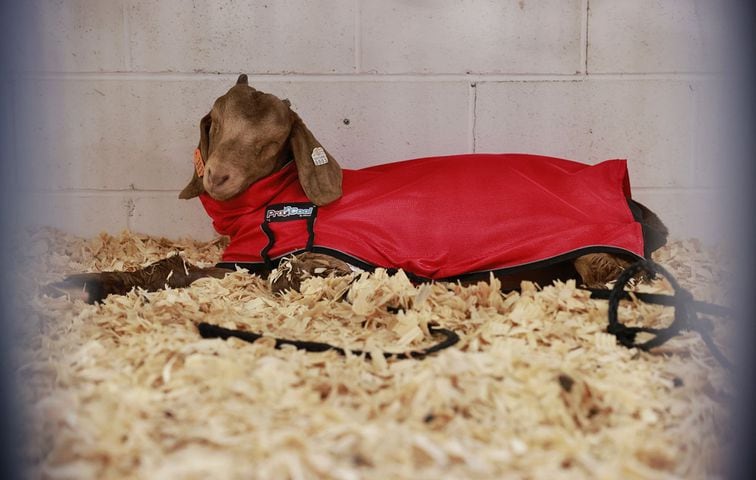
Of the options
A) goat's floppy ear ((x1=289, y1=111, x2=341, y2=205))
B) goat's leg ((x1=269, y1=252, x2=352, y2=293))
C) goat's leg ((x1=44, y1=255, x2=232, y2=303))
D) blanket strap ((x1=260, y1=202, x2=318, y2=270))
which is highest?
goat's floppy ear ((x1=289, y1=111, x2=341, y2=205))

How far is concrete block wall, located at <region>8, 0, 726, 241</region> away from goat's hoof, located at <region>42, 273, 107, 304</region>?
102cm

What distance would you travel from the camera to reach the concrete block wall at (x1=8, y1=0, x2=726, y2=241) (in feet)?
10.3

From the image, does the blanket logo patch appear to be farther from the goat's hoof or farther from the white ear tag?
the goat's hoof

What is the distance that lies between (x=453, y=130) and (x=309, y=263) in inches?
46.5

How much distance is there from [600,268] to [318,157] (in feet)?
3.17

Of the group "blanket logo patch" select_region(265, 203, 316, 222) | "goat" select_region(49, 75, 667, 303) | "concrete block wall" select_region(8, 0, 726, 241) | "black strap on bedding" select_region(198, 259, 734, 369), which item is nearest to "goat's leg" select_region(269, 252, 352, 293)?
"goat" select_region(49, 75, 667, 303)

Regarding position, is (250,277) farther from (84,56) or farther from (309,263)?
(84,56)

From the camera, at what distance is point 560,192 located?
94.0 inches

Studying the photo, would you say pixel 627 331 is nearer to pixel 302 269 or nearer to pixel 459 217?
pixel 459 217

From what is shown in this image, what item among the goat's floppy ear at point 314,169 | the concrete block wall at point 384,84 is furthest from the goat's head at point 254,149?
the concrete block wall at point 384,84

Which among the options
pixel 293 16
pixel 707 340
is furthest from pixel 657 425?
pixel 293 16

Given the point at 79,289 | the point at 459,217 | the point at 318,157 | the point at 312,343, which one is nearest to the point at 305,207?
the point at 318,157

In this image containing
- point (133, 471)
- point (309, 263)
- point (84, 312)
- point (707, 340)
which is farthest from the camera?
point (309, 263)

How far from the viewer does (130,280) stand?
2.31m
